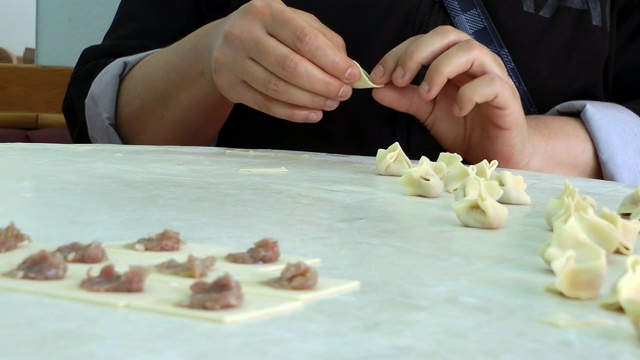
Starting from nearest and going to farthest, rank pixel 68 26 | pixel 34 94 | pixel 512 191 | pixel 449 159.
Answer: pixel 512 191 < pixel 449 159 < pixel 34 94 < pixel 68 26

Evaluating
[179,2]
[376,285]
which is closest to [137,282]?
[376,285]

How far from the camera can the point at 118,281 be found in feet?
1.18

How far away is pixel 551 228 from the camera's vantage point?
60cm

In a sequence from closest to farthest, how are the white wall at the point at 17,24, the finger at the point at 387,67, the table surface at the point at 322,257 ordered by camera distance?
the table surface at the point at 322,257, the finger at the point at 387,67, the white wall at the point at 17,24

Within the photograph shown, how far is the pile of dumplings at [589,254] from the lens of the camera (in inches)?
14.7

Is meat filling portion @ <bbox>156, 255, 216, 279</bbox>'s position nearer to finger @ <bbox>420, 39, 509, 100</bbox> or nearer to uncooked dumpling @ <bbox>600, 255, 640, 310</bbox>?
uncooked dumpling @ <bbox>600, 255, 640, 310</bbox>

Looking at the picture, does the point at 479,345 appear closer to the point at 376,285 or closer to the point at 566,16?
the point at 376,285

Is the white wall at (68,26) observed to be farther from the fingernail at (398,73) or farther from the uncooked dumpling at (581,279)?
the uncooked dumpling at (581,279)

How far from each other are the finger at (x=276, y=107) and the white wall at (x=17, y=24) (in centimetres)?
289

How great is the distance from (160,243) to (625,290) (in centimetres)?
23

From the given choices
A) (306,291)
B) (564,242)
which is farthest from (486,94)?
(306,291)

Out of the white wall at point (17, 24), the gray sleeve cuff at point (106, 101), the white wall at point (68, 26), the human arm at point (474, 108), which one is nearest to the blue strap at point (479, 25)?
the human arm at point (474, 108)

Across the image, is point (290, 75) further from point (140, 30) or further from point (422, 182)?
point (140, 30)

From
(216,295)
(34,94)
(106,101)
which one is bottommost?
(34,94)
